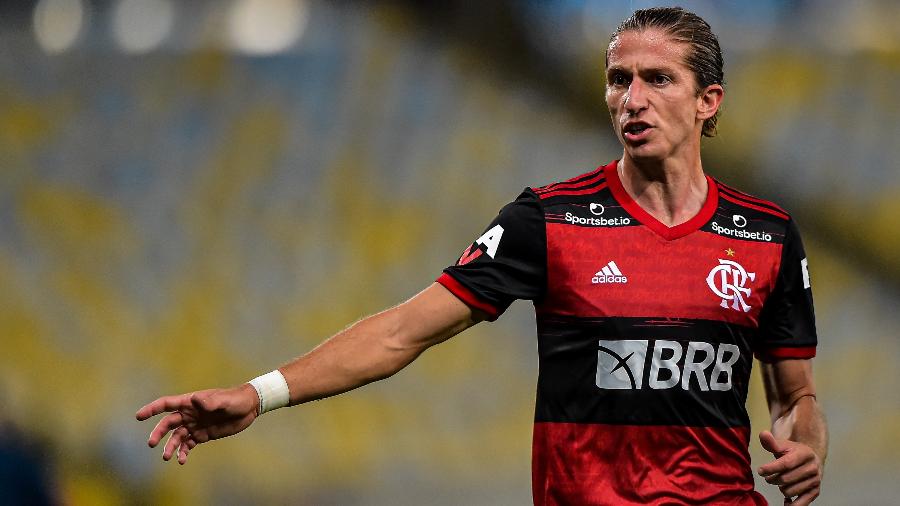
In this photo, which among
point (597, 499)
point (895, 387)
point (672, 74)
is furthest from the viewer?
point (895, 387)

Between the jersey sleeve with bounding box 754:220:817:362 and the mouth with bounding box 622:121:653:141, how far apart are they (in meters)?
0.44

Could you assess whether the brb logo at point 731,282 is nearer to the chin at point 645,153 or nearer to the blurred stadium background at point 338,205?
the chin at point 645,153

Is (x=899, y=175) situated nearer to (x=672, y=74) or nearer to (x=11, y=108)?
(x=672, y=74)

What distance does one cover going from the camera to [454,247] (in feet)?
16.4

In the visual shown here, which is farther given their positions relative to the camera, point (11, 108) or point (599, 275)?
point (11, 108)

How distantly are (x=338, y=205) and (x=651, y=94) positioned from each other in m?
2.40

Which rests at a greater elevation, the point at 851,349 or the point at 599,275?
the point at 599,275

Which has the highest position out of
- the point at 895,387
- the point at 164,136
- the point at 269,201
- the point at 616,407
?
the point at 164,136

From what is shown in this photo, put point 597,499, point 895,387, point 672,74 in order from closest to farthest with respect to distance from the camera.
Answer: point 597,499, point 672,74, point 895,387

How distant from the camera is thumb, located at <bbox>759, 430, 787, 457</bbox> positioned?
2.51 meters

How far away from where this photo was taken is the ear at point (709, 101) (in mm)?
2980

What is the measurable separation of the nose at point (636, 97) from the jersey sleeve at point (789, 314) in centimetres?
49

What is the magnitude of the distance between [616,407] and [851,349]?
8.54ft

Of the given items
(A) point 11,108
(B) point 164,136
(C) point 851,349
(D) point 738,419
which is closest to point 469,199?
(B) point 164,136
